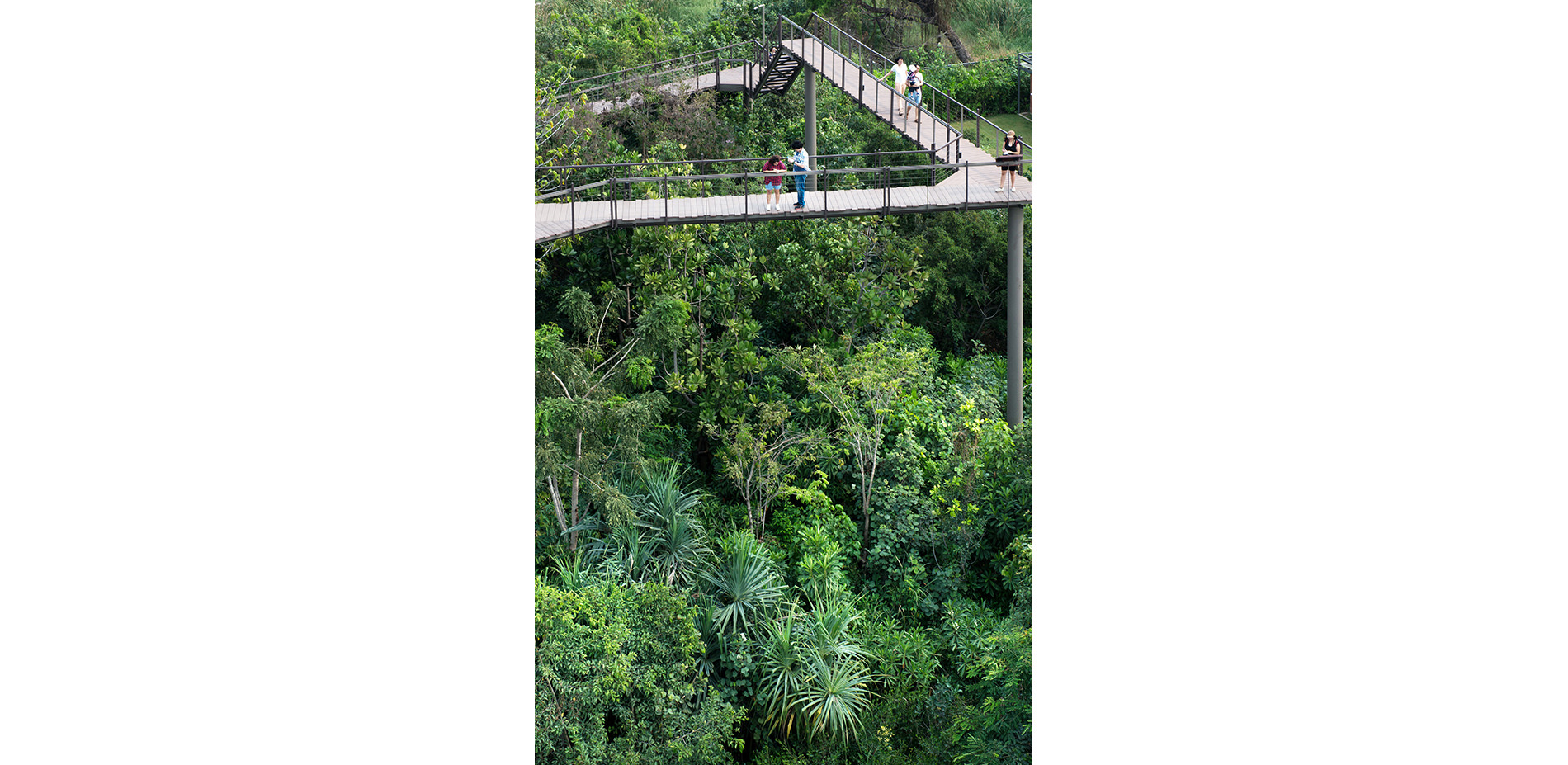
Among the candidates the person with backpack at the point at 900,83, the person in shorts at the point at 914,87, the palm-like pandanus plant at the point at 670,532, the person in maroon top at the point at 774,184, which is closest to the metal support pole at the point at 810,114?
the person with backpack at the point at 900,83

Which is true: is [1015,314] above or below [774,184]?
below

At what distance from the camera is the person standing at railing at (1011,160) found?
14562 mm

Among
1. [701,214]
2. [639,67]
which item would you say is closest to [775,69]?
[639,67]

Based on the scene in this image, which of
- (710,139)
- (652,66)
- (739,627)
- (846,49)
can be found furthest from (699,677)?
(846,49)

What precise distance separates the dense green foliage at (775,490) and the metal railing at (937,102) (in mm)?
1376

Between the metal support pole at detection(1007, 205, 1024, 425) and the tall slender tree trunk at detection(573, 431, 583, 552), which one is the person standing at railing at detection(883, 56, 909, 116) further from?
the tall slender tree trunk at detection(573, 431, 583, 552)

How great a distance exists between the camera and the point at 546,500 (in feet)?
42.5

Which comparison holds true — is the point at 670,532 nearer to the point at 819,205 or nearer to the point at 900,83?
the point at 819,205

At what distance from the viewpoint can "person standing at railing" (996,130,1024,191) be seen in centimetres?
1456

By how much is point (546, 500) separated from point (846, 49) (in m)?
10.5

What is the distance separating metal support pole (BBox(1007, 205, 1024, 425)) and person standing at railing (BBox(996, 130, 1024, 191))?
12.5 inches

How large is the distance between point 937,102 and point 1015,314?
5.09 metres

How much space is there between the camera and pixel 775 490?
47.0 feet
